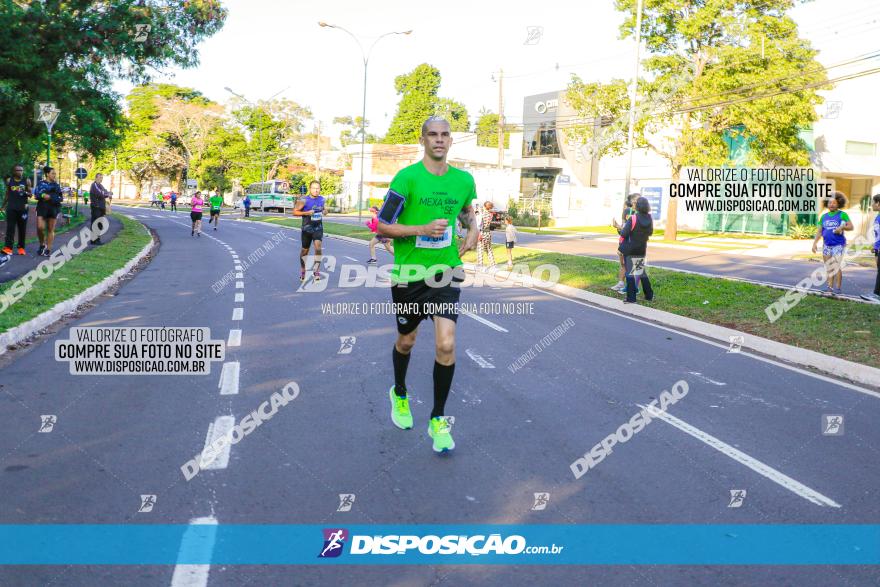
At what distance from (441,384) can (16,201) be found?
43.2ft

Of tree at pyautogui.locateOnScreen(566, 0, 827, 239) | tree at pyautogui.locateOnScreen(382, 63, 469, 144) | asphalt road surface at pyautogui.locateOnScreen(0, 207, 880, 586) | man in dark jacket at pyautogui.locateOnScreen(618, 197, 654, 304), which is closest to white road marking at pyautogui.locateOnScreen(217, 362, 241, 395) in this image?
asphalt road surface at pyautogui.locateOnScreen(0, 207, 880, 586)

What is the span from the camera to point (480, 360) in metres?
8.03

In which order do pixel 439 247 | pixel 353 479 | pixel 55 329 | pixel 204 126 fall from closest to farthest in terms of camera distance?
pixel 353 479, pixel 439 247, pixel 55 329, pixel 204 126

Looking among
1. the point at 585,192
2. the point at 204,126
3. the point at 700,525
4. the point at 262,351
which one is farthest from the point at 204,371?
the point at 204,126

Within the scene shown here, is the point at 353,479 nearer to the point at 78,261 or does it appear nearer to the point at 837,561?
the point at 837,561

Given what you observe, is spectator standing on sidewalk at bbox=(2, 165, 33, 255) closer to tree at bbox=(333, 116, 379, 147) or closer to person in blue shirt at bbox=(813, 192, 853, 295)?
person in blue shirt at bbox=(813, 192, 853, 295)

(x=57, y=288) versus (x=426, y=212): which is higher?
(x=426, y=212)

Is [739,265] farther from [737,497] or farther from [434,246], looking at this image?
[434,246]

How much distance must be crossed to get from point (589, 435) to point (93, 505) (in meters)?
3.31

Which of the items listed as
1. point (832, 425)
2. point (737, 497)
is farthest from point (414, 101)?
point (737, 497)

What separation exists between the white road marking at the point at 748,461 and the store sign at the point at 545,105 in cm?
5154

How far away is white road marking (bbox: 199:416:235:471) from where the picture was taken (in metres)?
4.62

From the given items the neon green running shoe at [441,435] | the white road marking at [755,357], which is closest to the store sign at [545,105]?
the white road marking at [755,357]

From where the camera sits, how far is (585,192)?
54156 mm
